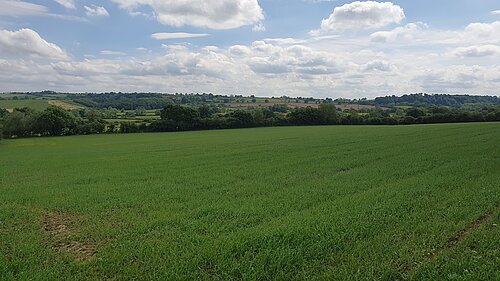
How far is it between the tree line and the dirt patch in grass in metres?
Result: 81.0

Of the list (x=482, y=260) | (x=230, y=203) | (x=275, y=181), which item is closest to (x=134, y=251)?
(x=230, y=203)

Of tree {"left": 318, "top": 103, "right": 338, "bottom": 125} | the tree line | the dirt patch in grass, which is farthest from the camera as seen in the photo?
tree {"left": 318, "top": 103, "right": 338, "bottom": 125}

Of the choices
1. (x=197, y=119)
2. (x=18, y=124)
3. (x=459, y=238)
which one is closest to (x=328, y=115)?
(x=197, y=119)

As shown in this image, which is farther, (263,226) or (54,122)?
(54,122)

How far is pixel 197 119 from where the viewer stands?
9850 cm

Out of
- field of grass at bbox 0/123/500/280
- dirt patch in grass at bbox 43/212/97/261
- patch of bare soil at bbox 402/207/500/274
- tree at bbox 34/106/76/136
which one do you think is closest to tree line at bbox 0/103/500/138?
tree at bbox 34/106/76/136

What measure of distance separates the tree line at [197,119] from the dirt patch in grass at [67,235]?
3189 inches

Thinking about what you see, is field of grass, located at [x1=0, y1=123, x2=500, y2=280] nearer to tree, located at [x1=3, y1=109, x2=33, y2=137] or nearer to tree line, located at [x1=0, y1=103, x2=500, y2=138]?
tree line, located at [x1=0, y1=103, x2=500, y2=138]

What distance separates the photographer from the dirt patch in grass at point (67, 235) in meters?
9.97

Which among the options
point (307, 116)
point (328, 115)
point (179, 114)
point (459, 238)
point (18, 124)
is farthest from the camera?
point (328, 115)

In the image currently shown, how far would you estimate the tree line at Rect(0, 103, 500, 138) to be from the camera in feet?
290

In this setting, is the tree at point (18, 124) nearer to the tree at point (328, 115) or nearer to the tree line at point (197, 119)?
the tree line at point (197, 119)

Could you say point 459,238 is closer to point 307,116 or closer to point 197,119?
point 197,119

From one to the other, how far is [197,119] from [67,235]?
8790 cm
